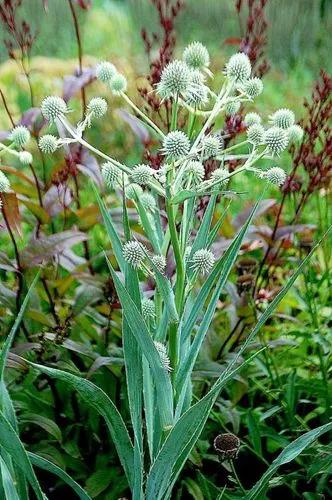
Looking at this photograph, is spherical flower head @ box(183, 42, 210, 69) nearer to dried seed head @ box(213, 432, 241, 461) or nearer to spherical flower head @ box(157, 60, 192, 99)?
spherical flower head @ box(157, 60, 192, 99)

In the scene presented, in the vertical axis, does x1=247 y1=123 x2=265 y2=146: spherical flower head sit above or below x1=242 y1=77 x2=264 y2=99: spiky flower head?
below

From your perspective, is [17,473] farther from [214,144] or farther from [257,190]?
[257,190]

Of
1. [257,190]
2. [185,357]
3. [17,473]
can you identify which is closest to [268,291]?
[185,357]

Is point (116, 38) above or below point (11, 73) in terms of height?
above

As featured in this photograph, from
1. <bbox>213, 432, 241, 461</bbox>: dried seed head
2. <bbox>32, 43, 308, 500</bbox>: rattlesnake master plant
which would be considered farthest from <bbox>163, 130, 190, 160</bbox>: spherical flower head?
<bbox>213, 432, 241, 461</bbox>: dried seed head

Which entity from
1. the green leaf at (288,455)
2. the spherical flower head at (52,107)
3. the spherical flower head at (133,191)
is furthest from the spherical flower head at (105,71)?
the green leaf at (288,455)

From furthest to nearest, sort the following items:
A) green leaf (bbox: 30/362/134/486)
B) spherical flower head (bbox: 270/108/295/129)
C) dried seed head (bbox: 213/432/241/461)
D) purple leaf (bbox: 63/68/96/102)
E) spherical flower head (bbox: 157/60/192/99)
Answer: purple leaf (bbox: 63/68/96/102) → dried seed head (bbox: 213/432/241/461) → spherical flower head (bbox: 270/108/295/129) → green leaf (bbox: 30/362/134/486) → spherical flower head (bbox: 157/60/192/99)
